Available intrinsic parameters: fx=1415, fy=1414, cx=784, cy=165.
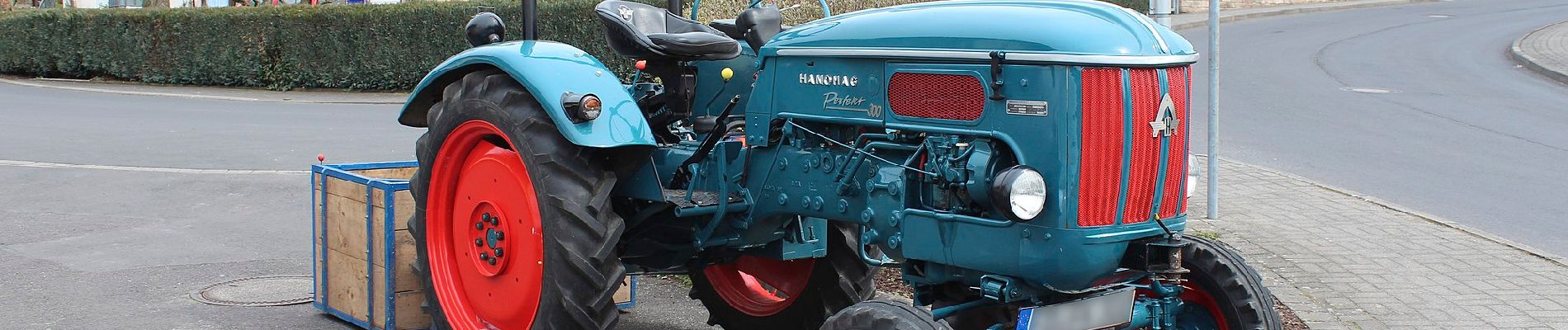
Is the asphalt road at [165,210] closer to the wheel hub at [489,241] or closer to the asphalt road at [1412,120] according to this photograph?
the wheel hub at [489,241]

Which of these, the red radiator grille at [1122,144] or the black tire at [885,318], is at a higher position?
the red radiator grille at [1122,144]

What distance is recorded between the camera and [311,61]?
20.5 metres

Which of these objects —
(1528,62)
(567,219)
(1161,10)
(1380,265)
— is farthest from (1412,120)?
(567,219)

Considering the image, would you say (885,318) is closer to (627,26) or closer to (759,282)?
(627,26)

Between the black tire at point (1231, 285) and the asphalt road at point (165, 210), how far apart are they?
8.82 feet

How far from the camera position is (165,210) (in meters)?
9.65

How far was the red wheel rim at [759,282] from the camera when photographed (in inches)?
235

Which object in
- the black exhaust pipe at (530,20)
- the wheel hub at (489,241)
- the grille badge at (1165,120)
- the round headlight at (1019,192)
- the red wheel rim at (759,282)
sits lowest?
the red wheel rim at (759,282)

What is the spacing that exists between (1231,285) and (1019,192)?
38.5 inches

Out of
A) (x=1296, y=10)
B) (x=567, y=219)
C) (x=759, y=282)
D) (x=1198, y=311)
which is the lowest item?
(x=759, y=282)

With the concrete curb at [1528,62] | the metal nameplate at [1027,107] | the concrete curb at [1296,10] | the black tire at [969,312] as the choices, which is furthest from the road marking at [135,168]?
the concrete curb at [1296,10]

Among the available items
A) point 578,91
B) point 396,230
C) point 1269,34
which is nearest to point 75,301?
point 396,230

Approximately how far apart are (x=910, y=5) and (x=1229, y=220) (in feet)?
16.9

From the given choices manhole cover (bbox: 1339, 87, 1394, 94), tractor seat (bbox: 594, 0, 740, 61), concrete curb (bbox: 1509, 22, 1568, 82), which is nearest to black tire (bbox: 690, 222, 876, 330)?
tractor seat (bbox: 594, 0, 740, 61)
